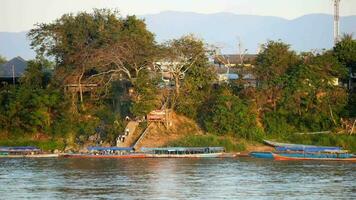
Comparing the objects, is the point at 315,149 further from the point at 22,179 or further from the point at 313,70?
the point at 22,179

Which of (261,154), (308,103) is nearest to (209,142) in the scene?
(261,154)

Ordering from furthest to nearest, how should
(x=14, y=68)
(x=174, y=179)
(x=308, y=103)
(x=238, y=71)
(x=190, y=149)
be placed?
1. (x=14, y=68)
2. (x=238, y=71)
3. (x=308, y=103)
4. (x=190, y=149)
5. (x=174, y=179)

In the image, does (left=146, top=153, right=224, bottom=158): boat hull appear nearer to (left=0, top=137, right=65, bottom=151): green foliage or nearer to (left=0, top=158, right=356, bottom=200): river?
(left=0, top=158, right=356, bottom=200): river

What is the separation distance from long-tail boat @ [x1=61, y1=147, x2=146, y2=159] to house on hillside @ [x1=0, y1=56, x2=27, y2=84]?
1088 centimetres

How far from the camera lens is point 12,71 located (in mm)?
63844

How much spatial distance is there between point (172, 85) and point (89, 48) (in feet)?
18.3

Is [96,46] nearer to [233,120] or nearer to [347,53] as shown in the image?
[233,120]

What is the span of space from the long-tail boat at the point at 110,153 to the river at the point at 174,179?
154cm

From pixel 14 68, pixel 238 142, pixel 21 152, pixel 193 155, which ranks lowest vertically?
pixel 193 155

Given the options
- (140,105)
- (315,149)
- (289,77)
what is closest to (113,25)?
(140,105)

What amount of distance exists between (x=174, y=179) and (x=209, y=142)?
12848mm

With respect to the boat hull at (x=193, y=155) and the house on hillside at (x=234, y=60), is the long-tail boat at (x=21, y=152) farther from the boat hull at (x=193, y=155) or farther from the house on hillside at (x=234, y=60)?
the house on hillside at (x=234, y=60)

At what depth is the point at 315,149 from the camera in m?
52.0

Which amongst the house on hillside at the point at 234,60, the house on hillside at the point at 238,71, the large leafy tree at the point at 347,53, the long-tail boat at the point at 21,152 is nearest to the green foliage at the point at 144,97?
the house on hillside at the point at 238,71
